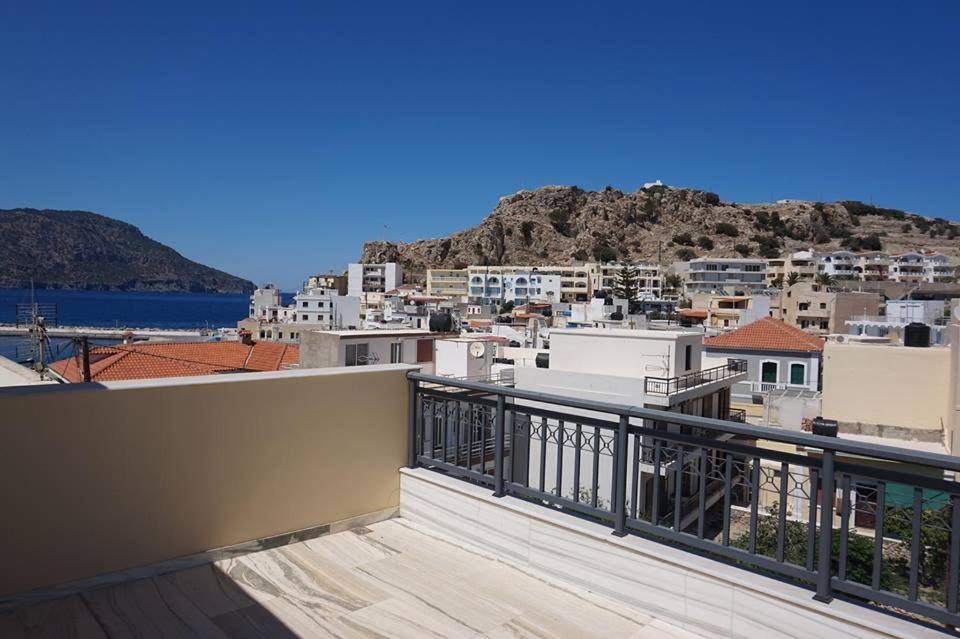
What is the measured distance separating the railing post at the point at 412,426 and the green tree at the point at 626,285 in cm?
7044

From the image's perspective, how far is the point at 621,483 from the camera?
3072mm

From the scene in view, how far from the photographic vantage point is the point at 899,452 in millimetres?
2266

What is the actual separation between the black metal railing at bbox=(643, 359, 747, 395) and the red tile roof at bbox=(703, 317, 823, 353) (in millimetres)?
6535

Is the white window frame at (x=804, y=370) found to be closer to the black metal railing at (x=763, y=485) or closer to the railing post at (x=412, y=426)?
the black metal railing at (x=763, y=485)

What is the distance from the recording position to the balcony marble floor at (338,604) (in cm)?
279

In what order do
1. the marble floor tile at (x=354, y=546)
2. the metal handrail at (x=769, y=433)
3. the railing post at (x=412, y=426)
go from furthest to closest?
the railing post at (x=412, y=426), the marble floor tile at (x=354, y=546), the metal handrail at (x=769, y=433)

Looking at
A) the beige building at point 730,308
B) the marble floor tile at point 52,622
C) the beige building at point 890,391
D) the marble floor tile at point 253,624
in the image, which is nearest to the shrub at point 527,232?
the beige building at point 730,308

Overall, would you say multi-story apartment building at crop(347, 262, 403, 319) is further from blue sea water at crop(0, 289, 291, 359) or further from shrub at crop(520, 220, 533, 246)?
shrub at crop(520, 220, 533, 246)

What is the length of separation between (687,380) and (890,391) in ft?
17.5

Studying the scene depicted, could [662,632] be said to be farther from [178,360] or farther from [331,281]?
[331,281]

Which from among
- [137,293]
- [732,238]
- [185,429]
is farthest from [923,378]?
[137,293]

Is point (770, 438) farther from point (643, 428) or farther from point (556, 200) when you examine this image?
point (556, 200)

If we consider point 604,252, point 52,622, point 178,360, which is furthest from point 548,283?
point 52,622

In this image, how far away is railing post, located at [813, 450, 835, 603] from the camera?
2.47 meters
